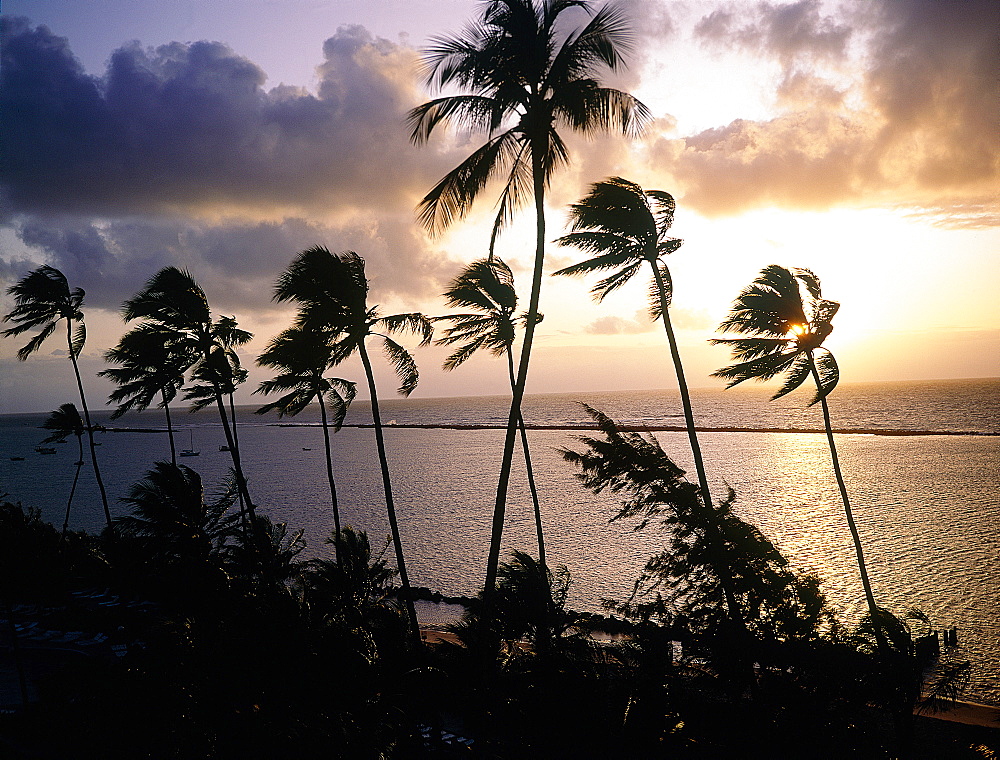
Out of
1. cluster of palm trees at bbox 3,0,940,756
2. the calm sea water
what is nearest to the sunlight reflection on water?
the calm sea water

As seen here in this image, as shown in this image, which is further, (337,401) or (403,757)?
(337,401)

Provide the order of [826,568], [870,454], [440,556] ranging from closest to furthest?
[826,568], [440,556], [870,454]

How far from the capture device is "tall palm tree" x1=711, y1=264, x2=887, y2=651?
1655cm

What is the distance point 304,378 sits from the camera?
858 inches

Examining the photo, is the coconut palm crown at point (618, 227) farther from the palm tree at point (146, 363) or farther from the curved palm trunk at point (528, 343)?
the palm tree at point (146, 363)

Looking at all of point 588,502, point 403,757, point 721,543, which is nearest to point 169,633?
point 403,757

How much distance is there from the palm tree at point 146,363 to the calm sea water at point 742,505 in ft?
42.8

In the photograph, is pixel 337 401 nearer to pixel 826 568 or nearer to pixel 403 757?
pixel 403 757

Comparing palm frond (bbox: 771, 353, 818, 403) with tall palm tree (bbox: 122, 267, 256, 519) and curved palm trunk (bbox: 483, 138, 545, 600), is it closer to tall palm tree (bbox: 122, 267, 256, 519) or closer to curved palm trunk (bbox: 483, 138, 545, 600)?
curved palm trunk (bbox: 483, 138, 545, 600)

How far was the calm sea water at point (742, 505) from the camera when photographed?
2375 cm

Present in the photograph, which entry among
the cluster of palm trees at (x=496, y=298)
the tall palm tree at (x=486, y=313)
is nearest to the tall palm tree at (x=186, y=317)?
the cluster of palm trees at (x=496, y=298)

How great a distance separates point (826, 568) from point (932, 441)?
62.9 meters

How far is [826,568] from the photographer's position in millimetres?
26266

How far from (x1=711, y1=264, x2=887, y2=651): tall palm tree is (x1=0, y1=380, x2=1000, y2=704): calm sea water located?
6.83 m
